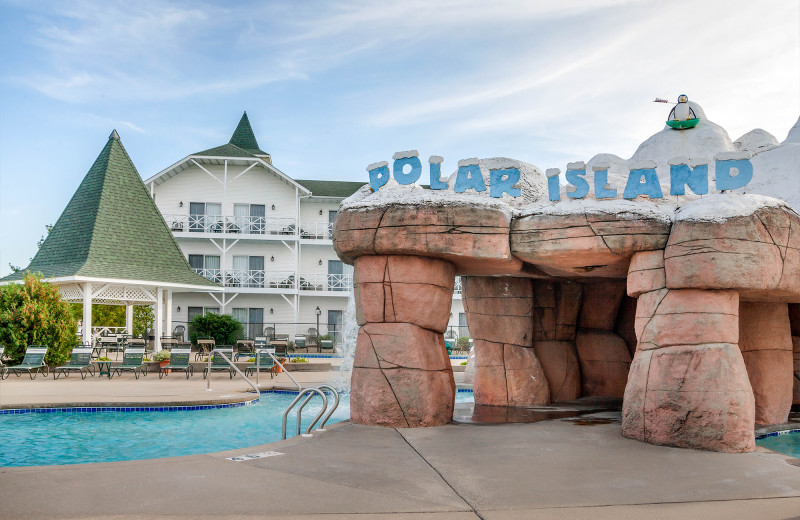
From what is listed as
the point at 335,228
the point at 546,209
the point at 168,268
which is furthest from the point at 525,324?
the point at 168,268

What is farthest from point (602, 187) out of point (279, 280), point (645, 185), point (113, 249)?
point (279, 280)

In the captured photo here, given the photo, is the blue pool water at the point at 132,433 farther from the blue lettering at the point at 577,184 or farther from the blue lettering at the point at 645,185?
the blue lettering at the point at 645,185

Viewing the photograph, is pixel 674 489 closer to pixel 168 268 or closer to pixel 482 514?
pixel 482 514

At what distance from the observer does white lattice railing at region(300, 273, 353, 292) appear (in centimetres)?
3169

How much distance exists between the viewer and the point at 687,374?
7.20 meters

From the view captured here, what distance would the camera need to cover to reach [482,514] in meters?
4.78

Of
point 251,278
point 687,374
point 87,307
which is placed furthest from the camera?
point 251,278

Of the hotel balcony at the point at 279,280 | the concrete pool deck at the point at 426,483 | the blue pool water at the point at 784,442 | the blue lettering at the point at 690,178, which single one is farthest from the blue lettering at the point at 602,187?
the hotel balcony at the point at 279,280

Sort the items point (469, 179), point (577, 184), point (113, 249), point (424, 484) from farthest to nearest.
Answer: point (113, 249) → point (469, 179) → point (577, 184) → point (424, 484)

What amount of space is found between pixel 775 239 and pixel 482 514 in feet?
16.4

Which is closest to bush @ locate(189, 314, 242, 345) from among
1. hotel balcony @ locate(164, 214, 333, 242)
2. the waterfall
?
hotel balcony @ locate(164, 214, 333, 242)

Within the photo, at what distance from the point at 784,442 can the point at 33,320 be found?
1704cm

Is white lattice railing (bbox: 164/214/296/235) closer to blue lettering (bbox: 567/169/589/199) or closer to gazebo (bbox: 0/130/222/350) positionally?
gazebo (bbox: 0/130/222/350)

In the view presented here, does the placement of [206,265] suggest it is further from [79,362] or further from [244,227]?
[79,362]
